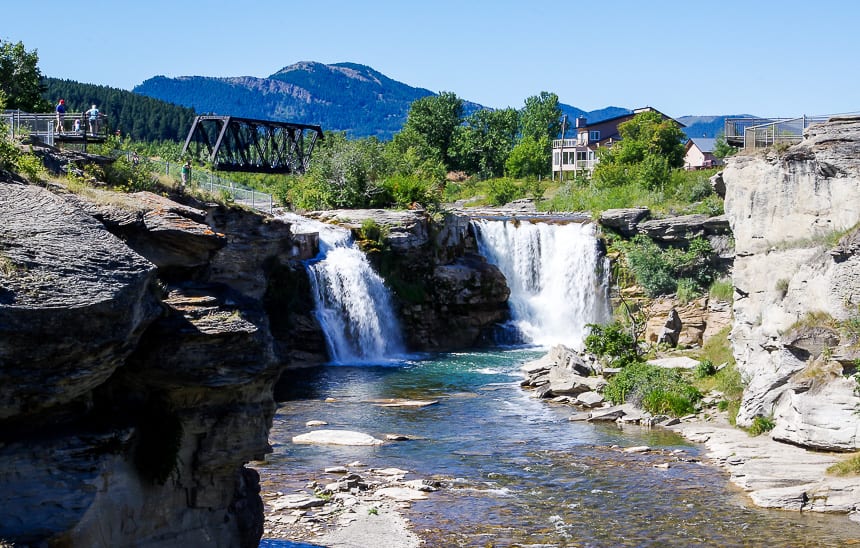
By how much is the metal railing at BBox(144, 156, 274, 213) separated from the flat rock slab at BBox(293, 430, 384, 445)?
1058 cm

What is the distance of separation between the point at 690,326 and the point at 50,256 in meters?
32.4

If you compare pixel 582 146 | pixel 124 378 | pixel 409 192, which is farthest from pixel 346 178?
pixel 582 146

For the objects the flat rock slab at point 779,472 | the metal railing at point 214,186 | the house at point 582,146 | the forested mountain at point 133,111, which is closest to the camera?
the flat rock slab at point 779,472

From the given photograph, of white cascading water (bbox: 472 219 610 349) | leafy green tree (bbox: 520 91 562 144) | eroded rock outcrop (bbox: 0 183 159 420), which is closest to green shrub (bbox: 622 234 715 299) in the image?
white cascading water (bbox: 472 219 610 349)

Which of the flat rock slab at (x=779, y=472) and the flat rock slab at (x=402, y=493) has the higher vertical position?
the flat rock slab at (x=779, y=472)

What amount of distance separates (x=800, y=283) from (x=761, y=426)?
3.48 metres

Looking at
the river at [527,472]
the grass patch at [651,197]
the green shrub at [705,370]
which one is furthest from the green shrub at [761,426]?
the grass patch at [651,197]

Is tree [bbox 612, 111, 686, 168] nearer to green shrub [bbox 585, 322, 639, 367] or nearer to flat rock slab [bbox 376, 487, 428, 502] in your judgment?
green shrub [bbox 585, 322, 639, 367]

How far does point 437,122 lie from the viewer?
92375 millimetres

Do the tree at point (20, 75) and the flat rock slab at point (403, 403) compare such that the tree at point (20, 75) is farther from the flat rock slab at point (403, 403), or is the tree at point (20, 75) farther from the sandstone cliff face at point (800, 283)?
the sandstone cliff face at point (800, 283)

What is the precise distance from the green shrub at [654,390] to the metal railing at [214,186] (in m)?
15.4

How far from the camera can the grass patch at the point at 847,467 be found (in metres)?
19.1

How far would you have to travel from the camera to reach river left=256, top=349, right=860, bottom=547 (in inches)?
685

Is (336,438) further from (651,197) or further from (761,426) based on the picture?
(651,197)
